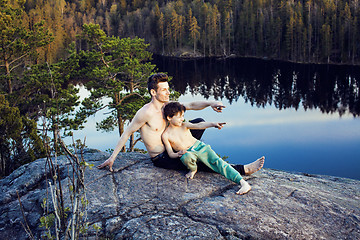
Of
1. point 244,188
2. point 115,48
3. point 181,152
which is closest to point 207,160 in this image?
point 181,152

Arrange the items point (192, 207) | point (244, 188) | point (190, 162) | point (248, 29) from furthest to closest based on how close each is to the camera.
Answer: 1. point (248, 29)
2. point (190, 162)
3. point (244, 188)
4. point (192, 207)

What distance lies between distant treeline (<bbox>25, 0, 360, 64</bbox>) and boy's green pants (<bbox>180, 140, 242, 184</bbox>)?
43.4 meters

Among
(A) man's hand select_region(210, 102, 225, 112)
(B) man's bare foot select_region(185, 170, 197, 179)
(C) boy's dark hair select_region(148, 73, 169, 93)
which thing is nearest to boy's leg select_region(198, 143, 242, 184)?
(B) man's bare foot select_region(185, 170, 197, 179)

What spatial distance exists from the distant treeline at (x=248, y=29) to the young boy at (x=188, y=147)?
43.1 meters

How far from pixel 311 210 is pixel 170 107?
7.50 ft

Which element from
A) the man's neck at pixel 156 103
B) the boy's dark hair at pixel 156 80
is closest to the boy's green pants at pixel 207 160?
the man's neck at pixel 156 103

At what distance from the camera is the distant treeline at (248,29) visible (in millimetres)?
52406

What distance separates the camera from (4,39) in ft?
53.2

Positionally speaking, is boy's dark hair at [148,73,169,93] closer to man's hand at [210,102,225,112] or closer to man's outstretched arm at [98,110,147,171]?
man's outstretched arm at [98,110,147,171]

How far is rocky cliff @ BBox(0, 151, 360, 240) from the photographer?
13.1 feet

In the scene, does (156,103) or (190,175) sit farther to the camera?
(156,103)

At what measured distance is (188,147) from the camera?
17.3ft

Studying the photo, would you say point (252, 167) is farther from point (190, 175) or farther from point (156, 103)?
point (156, 103)

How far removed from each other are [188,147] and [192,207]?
3.70ft
